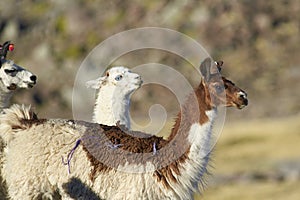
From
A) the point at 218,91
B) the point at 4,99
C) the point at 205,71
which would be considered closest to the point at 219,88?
the point at 218,91

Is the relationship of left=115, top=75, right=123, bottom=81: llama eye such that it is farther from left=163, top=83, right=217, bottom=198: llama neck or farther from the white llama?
left=163, top=83, right=217, bottom=198: llama neck

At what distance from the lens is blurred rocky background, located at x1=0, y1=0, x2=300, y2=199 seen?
190ft

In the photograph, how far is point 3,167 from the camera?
11.6m

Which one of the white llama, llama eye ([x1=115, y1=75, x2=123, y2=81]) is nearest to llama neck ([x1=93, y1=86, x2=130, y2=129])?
A: llama eye ([x1=115, y1=75, x2=123, y2=81])

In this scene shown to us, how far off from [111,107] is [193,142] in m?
3.68

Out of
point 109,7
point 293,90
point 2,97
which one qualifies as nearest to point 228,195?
point 2,97

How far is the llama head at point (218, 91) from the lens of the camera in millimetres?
10359

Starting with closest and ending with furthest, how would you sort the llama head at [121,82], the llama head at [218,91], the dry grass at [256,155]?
the llama head at [218,91] < the llama head at [121,82] < the dry grass at [256,155]

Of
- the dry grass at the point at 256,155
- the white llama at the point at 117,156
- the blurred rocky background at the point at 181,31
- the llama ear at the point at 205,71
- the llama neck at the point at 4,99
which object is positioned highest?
the blurred rocky background at the point at 181,31

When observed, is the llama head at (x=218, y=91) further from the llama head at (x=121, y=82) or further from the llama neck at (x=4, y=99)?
the llama neck at (x=4, y=99)

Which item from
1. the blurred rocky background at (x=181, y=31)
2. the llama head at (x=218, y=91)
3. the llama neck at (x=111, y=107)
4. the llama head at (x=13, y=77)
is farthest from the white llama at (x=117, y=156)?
the blurred rocky background at (x=181, y=31)

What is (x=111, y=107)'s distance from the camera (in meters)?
13.7

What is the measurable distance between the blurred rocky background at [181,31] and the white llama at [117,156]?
36195 mm

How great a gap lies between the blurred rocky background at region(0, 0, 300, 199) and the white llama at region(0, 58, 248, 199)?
36195 mm
